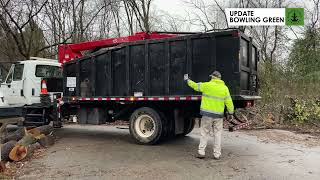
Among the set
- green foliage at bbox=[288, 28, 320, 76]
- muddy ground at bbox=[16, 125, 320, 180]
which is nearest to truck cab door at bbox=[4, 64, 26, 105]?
muddy ground at bbox=[16, 125, 320, 180]

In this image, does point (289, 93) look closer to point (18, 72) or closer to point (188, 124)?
point (188, 124)

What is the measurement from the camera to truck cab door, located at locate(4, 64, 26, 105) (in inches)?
529

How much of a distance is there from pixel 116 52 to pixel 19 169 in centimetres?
443

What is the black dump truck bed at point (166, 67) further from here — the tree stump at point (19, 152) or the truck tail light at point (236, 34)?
the tree stump at point (19, 152)

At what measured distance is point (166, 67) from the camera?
1059 centimetres

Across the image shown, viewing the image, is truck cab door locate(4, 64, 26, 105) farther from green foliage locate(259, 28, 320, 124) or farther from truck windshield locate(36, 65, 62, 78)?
green foliage locate(259, 28, 320, 124)

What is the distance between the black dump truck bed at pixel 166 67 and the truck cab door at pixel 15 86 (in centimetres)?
188

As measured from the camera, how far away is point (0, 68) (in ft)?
45.1

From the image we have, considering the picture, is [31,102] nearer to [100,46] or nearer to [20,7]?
[100,46]

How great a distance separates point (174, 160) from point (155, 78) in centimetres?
259

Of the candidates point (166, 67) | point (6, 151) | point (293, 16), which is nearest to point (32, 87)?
point (6, 151)

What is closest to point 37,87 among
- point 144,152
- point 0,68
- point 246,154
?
point 0,68

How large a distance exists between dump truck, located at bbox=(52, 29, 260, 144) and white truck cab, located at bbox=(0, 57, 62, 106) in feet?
4.08

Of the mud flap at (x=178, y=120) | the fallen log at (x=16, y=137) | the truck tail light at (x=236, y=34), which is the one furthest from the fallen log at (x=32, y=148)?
the truck tail light at (x=236, y=34)
